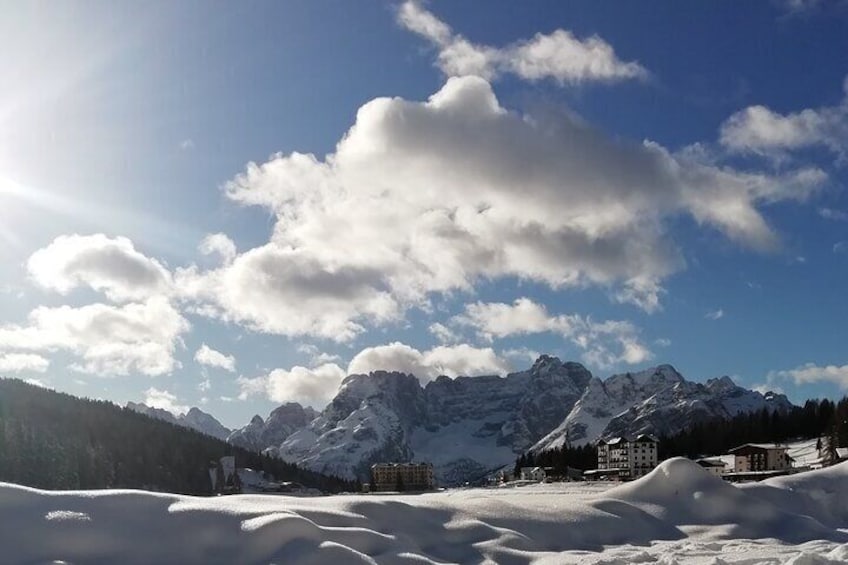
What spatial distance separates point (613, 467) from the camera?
15050cm

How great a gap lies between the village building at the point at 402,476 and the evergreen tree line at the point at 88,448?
3782 centimetres

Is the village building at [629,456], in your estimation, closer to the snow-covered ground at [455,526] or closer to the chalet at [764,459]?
the chalet at [764,459]

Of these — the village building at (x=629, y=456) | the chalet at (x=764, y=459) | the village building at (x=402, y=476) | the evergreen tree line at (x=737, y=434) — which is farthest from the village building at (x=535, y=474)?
the chalet at (x=764, y=459)

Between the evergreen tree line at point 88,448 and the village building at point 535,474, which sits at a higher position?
the evergreen tree line at point 88,448

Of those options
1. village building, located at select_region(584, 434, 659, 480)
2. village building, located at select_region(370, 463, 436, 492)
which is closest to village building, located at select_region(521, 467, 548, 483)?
village building, located at select_region(584, 434, 659, 480)

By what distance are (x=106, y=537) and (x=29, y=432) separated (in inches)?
5802

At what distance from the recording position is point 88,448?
160 m

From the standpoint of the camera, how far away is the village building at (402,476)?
17071 cm

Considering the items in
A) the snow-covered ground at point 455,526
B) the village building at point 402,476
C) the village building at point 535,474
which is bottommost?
the village building at point 402,476

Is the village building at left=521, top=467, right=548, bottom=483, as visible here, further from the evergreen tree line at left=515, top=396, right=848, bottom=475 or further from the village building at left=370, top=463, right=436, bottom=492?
the village building at left=370, top=463, right=436, bottom=492

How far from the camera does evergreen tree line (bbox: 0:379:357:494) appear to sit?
137500 millimetres

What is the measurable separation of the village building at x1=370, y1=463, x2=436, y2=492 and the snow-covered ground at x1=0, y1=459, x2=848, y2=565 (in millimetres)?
130664

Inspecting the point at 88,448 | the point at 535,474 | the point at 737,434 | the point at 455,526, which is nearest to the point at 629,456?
the point at 535,474

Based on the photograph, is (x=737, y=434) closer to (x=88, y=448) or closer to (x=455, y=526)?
(x=88, y=448)
